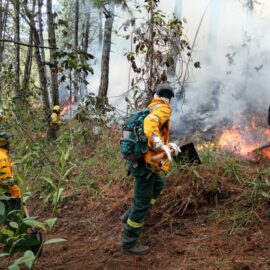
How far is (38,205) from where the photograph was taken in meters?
6.14

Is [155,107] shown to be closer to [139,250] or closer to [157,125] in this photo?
[157,125]

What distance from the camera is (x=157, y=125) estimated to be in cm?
385

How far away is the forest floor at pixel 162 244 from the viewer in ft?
12.3

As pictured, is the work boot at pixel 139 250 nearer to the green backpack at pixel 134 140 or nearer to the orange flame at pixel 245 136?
the green backpack at pixel 134 140

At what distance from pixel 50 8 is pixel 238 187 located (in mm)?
7047

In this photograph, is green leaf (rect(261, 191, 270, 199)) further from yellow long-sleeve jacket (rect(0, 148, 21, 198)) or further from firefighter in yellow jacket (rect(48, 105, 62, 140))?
firefighter in yellow jacket (rect(48, 105, 62, 140))

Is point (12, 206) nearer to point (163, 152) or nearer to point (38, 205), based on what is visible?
point (163, 152)

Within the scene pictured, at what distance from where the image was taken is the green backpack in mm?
3932

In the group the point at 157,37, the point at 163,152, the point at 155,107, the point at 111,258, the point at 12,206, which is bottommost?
the point at 111,258

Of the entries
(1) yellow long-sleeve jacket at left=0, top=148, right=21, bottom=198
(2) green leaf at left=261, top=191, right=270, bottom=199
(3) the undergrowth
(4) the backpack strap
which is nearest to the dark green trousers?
(4) the backpack strap

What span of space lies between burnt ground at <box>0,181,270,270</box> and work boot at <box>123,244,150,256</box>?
59 mm

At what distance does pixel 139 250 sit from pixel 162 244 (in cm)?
34

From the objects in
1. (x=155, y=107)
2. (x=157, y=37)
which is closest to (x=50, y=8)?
(x=157, y=37)

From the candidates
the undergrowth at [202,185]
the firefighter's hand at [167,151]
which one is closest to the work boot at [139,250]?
the undergrowth at [202,185]
